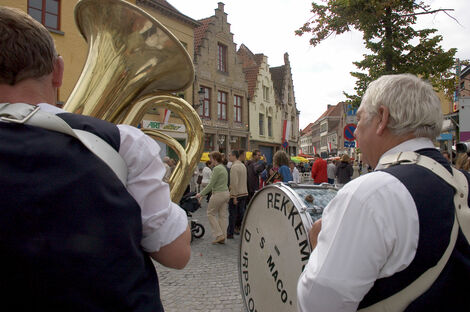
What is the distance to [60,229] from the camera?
86 centimetres

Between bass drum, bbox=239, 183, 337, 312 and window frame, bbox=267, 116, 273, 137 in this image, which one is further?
window frame, bbox=267, 116, 273, 137

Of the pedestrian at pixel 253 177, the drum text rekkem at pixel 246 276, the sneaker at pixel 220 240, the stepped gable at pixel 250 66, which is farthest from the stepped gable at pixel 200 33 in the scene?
the drum text rekkem at pixel 246 276

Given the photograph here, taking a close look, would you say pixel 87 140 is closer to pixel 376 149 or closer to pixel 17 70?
pixel 17 70

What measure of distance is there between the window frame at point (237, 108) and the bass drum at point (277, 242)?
2013 cm

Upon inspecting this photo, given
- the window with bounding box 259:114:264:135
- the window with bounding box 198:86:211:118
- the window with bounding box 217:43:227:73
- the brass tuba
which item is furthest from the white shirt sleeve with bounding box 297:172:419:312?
the window with bounding box 259:114:264:135

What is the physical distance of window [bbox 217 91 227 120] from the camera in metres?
21.3

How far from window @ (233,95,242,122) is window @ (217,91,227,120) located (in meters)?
0.90

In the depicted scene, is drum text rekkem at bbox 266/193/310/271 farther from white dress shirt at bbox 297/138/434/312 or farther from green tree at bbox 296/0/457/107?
green tree at bbox 296/0/457/107

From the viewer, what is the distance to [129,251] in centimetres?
94

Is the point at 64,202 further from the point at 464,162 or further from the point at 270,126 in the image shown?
the point at 270,126

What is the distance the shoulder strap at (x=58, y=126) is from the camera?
89 centimetres

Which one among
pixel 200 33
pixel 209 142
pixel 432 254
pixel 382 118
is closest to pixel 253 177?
pixel 382 118

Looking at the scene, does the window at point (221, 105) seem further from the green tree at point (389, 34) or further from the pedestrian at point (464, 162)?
the pedestrian at point (464, 162)

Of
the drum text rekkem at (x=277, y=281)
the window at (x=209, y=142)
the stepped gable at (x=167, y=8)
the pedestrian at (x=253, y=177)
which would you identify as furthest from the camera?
the window at (x=209, y=142)
